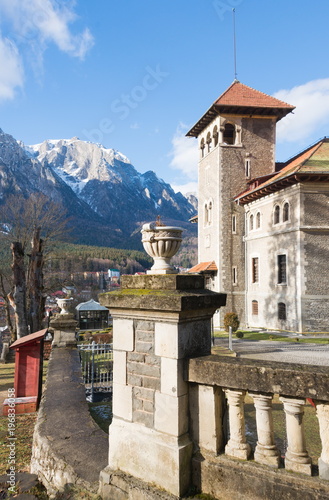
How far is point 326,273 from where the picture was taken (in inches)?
830

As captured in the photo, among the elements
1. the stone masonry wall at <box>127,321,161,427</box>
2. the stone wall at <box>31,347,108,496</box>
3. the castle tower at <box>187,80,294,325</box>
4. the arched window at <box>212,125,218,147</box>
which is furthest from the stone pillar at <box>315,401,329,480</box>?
the arched window at <box>212,125,218,147</box>

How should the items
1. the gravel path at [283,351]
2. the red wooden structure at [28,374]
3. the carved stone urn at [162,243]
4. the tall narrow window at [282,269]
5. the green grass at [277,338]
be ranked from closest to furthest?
1. the carved stone urn at [162,243]
2. the red wooden structure at [28,374]
3. the gravel path at [283,351]
4. the green grass at [277,338]
5. the tall narrow window at [282,269]

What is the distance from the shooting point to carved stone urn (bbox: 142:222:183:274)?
3393 millimetres

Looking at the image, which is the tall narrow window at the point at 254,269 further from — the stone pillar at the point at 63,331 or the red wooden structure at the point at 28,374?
the red wooden structure at the point at 28,374

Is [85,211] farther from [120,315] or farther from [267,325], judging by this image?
[120,315]

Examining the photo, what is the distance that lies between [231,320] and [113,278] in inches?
2231

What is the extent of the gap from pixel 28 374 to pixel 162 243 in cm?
591

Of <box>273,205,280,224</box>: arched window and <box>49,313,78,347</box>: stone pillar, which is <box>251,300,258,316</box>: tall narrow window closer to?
<box>273,205,280,224</box>: arched window

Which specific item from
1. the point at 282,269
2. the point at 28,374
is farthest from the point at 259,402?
the point at 282,269

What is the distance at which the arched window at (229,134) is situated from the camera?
28.9 meters

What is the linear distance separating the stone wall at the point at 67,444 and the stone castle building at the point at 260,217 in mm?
18715

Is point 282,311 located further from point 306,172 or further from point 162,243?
point 162,243

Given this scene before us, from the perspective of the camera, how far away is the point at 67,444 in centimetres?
400

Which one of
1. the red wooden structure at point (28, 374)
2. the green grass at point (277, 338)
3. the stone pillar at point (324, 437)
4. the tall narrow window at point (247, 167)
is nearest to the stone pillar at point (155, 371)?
the stone pillar at point (324, 437)
